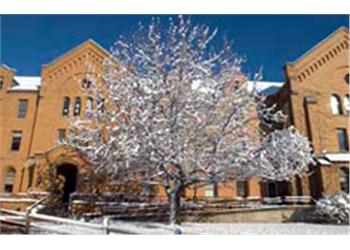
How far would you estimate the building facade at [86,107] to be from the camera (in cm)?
1552

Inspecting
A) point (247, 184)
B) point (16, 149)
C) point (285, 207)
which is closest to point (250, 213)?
point (285, 207)

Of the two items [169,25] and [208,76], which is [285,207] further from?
[169,25]

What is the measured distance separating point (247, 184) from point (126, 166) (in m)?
6.99

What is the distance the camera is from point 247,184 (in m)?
16.2

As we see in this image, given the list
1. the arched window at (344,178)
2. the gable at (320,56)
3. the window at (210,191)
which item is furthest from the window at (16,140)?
the arched window at (344,178)

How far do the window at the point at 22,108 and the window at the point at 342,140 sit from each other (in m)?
12.5

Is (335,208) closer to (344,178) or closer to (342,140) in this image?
(344,178)

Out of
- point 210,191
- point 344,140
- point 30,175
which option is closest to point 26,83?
point 30,175

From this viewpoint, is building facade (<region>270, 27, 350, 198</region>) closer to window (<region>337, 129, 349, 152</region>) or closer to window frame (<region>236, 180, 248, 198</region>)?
window (<region>337, 129, 349, 152</region>)

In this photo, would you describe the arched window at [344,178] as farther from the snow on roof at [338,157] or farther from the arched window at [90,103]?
the arched window at [90,103]

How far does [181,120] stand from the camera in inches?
398

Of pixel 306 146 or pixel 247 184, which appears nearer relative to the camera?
pixel 306 146

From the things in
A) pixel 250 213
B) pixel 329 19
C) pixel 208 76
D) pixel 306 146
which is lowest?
pixel 250 213
